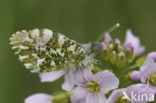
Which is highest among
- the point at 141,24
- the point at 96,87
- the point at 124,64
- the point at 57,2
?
the point at 57,2

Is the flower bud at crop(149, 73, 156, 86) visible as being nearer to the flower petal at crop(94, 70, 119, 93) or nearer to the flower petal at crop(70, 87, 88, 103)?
the flower petal at crop(94, 70, 119, 93)

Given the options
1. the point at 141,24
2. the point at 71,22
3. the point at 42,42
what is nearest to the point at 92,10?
the point at 71,22

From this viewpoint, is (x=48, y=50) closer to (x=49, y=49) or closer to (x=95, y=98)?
(x=49, y=49)

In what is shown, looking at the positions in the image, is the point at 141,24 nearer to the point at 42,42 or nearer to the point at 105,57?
the point at 105,57

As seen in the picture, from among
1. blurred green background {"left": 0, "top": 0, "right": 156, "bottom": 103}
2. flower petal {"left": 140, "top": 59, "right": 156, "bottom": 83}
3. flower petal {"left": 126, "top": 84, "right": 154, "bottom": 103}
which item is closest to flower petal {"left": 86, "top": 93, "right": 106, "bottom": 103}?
flower petal {"left": 126, "top": 84, "right": 154, "bottom": 103}

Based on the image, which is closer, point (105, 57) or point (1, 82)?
point (105, 57)

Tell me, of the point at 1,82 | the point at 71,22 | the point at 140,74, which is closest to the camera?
the point at 140,74

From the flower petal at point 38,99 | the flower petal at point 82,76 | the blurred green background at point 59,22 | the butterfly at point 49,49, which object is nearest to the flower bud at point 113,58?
the butterfly at point 49,49
